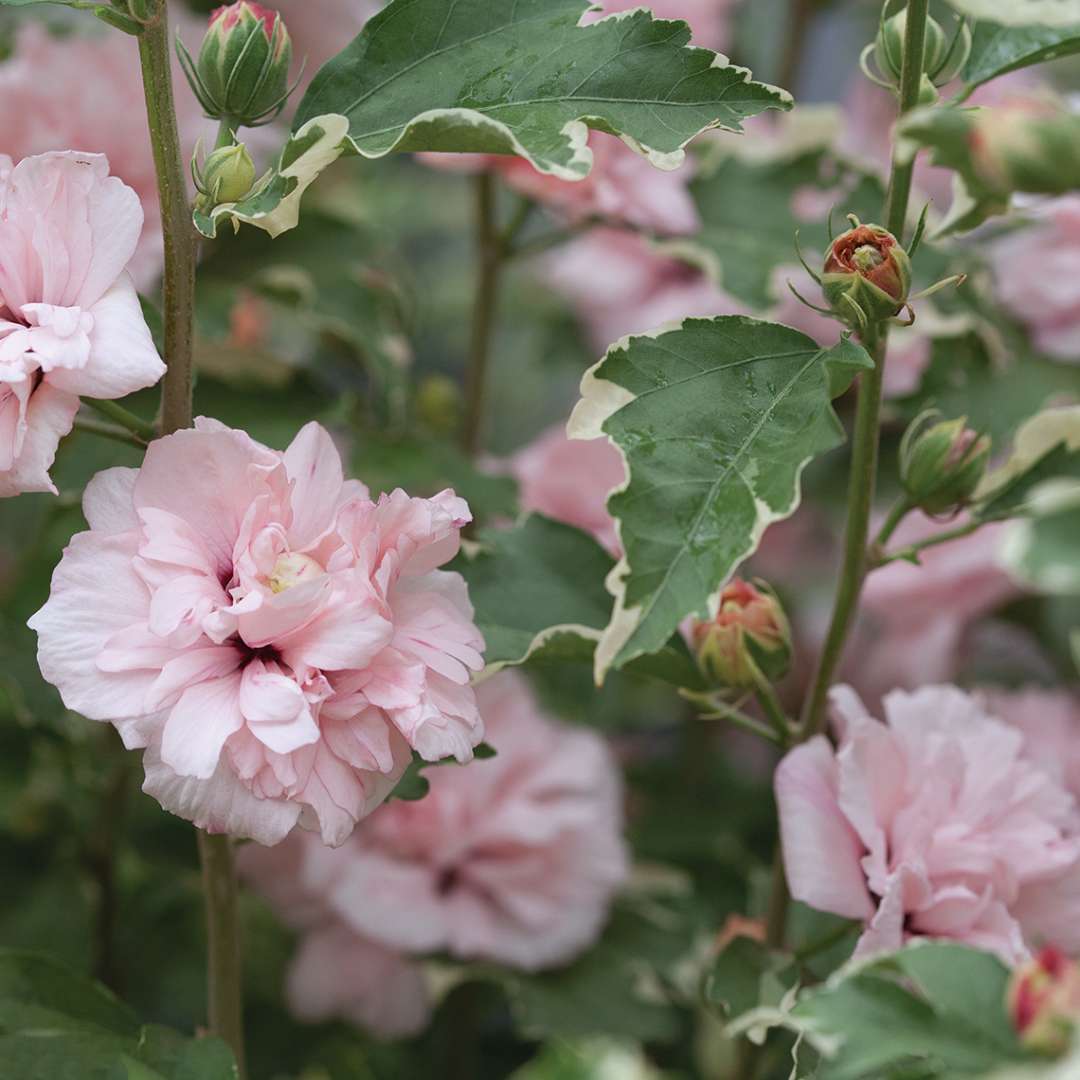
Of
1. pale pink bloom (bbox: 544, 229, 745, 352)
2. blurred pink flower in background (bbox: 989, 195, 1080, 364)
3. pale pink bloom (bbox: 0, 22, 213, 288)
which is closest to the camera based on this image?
pale pink bloom (bbox: 0, 22, 213, 288)

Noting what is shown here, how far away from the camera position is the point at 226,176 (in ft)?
1.41

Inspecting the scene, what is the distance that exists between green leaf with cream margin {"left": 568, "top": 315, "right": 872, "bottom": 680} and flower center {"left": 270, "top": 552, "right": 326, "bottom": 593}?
0.09 metres

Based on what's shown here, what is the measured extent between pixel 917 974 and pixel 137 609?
23 centimetres

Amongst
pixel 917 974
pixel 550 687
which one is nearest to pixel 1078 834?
pixel 917 974

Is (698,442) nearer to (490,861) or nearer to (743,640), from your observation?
(743,640)

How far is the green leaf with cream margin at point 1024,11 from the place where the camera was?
1.26 feet

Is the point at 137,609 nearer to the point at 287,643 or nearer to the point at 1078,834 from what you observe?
the point at 287,643

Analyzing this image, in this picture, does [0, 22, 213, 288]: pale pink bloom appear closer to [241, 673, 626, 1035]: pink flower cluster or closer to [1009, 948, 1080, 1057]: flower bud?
[241, 673, 626, 1035]: pink flower cluster

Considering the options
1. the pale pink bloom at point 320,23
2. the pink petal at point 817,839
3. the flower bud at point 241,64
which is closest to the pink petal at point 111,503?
the flower bud at point 241,64

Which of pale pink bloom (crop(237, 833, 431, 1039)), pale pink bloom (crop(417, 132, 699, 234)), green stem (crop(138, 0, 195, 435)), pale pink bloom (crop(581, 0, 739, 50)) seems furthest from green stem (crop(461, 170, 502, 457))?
green stem (crop(138, 0, 195, 435))

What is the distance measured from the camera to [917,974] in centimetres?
35

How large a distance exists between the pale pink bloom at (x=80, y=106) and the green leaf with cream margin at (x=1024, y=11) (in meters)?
0.39

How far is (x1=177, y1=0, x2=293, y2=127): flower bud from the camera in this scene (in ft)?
1.44

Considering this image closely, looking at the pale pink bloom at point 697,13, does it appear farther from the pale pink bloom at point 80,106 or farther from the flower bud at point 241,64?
the flower bud at point 241,64
